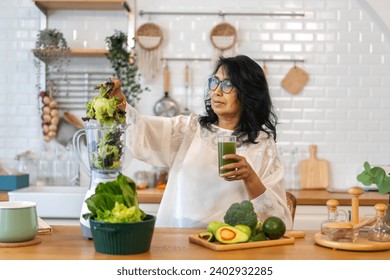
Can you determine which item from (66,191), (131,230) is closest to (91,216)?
(131,230)

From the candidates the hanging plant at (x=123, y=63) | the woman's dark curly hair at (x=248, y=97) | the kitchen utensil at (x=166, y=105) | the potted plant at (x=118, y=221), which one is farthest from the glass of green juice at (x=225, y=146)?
the kitchen utensil at (x=166, y=105)

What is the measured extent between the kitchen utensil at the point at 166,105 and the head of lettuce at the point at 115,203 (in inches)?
114

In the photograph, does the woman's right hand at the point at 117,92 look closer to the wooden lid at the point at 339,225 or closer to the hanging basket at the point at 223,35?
the wooden lid at the point at 339,225

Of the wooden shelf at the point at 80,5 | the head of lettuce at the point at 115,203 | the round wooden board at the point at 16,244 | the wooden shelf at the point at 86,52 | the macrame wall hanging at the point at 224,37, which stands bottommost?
the round wooden board at the point at 16,244

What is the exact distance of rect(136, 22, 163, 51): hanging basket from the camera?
4.88m

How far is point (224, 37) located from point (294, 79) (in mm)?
684

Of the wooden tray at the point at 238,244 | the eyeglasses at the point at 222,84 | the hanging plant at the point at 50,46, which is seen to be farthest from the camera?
the hanging plant at the point at 50,46

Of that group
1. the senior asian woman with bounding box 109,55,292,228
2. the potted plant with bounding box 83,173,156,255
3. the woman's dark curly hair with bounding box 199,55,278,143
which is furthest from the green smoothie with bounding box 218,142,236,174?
the woman's dark curly hair with bounding box 199,55,278,143

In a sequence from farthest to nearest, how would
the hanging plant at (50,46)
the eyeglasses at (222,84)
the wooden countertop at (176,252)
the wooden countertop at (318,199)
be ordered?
1. the hanging plant at (50,46)
2. the wooden countertop at (318,199)
3. the eyeglasses at (222,84)
4. the wooden countertop at (176,252)

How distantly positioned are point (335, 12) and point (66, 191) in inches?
105

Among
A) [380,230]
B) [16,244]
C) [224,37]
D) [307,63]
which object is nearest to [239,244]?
[380,230]

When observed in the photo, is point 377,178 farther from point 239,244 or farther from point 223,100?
point 223,100

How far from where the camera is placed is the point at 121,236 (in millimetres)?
1919

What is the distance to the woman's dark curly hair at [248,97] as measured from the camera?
299cm
